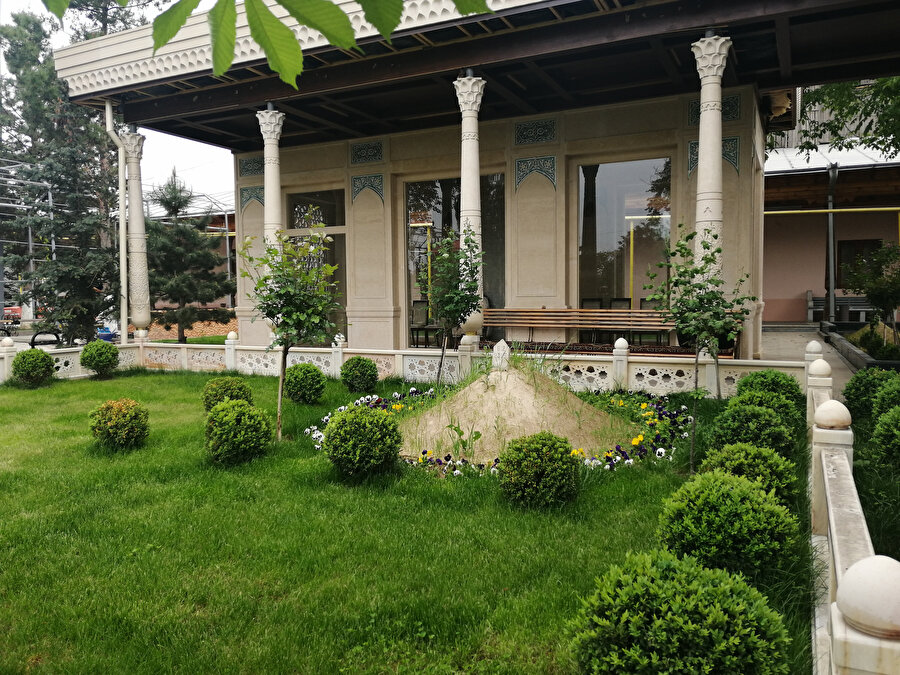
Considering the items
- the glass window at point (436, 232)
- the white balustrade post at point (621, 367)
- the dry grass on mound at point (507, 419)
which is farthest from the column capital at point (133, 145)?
the white balustrade post at point (621, 367)

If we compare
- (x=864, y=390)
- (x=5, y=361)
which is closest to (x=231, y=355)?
(x=5, y=361)

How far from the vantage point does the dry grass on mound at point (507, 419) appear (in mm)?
6500

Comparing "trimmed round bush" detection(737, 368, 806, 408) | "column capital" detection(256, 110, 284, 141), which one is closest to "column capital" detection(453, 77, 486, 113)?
"column capital" detection(256, 110, 284, 141)

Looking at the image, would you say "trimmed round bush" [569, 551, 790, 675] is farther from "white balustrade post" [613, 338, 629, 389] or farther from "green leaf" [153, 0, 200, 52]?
"white balustrade post" [613, 338, 629, 389]

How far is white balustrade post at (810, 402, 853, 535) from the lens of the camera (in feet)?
12.1

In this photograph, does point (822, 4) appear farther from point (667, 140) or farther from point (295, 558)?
point (295, 558)

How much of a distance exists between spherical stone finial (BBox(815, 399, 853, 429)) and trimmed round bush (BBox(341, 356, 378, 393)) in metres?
7.26

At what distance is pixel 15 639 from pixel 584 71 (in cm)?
1158

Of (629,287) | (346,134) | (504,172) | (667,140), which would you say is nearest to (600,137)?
(667,140)

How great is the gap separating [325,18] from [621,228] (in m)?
12.0

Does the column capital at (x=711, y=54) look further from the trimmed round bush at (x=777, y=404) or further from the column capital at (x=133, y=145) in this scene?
the column capital at (x=133, y=145)

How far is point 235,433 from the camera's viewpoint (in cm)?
642

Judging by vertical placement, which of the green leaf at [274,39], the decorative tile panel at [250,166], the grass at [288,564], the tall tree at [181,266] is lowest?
the grass at [288,564]

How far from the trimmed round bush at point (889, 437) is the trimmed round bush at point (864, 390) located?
2.34 metres
